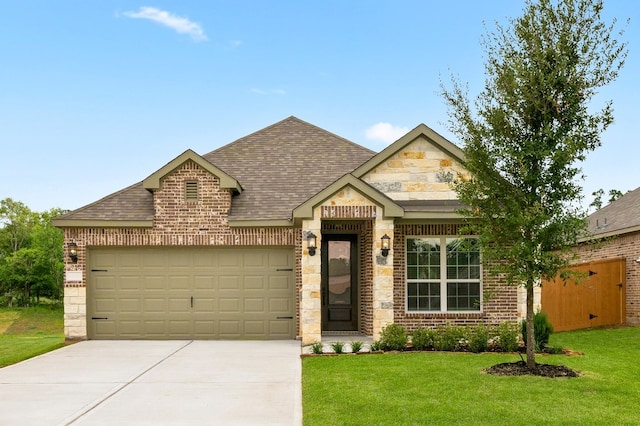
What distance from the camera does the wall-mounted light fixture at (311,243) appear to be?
1463 cm

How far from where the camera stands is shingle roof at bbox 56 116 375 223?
1677cm

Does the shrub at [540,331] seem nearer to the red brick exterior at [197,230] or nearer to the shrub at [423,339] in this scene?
the shrub at [423,339]

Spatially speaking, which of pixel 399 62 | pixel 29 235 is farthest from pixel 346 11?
pixel 29 235

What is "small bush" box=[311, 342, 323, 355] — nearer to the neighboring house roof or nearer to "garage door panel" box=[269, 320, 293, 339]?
"garage door panel" box=[269, 320, 293, 339]

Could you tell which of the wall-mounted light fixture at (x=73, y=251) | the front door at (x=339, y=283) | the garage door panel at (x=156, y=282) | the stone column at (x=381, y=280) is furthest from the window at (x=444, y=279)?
the wall-mounted light fixture at (x=73, y=251)

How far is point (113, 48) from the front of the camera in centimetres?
2077

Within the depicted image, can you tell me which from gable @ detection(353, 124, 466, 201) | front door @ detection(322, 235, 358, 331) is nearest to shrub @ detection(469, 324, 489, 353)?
gable @ detection(353, 124, 466, 201)

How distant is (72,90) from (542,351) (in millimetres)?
17231

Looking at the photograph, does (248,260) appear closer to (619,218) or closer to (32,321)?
(619,218)

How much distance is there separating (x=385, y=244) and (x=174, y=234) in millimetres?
5381

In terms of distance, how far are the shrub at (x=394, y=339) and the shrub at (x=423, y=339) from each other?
0.20m

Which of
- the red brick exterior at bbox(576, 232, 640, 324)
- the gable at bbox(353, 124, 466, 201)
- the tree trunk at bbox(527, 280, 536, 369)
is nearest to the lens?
the tree trunk at bbox(527, 280, 536, 369)

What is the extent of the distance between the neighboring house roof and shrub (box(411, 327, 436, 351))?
25.0 feet

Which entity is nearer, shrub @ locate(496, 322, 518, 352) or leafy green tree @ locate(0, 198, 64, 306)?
shrub @ locate(496, 322, 518, 352)
